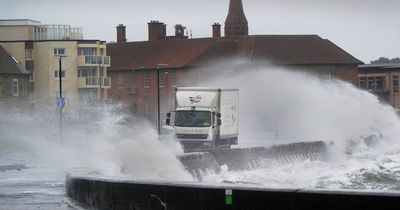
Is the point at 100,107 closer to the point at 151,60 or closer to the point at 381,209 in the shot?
the point at 151,60

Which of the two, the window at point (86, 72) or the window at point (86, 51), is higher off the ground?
the window at point (86, 51)

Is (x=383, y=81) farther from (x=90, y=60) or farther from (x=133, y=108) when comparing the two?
(x=90, y=60)

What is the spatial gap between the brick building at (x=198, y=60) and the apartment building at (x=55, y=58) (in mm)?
11646

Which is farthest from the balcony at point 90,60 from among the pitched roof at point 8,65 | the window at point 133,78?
the window at point 133,78

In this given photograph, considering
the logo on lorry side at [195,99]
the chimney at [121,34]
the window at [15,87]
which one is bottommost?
the logo on lorry side at [195,99]

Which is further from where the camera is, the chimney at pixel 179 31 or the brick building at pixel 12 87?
the chimney at pixel 179 31

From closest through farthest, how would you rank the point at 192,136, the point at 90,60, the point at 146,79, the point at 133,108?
the point at 192,136 → the point at 90,60 → the point at 133,108 → the point at 146,79

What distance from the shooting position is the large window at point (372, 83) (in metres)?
124

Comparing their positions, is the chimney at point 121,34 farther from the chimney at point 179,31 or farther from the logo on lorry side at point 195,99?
the logo on lorry side at point 195,99

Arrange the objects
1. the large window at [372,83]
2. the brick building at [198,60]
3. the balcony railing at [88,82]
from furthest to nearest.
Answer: the large window at [372,83] < the brick building at [198,60] < the balcony railing at [88,82]

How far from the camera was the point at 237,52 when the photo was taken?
356 ft

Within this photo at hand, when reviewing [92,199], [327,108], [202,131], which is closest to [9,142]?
[202,131]

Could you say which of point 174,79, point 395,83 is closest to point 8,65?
point 174,79

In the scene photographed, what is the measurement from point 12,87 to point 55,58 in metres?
10.8
